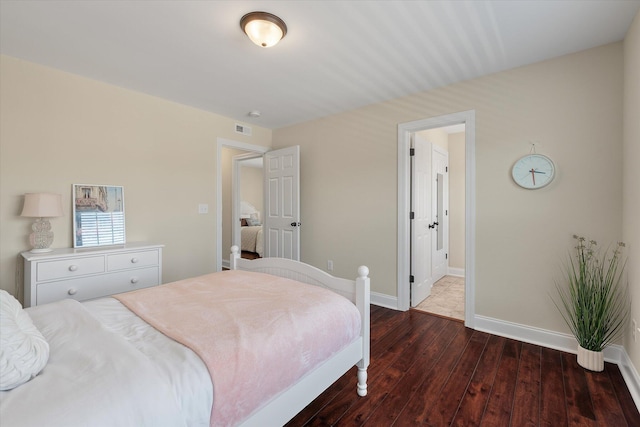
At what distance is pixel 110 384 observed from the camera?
86cm

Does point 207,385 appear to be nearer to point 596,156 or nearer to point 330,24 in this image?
point 330,24

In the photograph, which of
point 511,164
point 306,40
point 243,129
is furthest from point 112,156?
point 511,164

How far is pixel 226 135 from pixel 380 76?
2207 millimetres

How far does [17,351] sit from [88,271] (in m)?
1.87

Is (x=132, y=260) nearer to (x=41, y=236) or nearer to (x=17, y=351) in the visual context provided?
(x=41, y=236)

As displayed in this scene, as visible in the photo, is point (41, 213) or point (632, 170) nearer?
point (632, 170)

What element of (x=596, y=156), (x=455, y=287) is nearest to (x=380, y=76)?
(x=596, y=156)

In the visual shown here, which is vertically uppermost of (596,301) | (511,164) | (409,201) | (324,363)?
(511,164)

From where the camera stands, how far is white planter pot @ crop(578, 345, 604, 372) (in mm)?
2053

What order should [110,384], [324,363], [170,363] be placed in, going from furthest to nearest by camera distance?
[324,363] → [170,363] → [110,384]

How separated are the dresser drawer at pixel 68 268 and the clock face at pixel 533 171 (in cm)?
371

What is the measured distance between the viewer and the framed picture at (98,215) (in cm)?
270

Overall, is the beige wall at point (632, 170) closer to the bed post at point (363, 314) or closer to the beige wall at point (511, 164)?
the beige wall at point (511, 164)

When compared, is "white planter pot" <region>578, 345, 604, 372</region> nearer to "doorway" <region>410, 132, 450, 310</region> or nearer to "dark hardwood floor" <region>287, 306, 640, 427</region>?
"dark hardwood floor" <region>287, 306, 640, 427</region>
